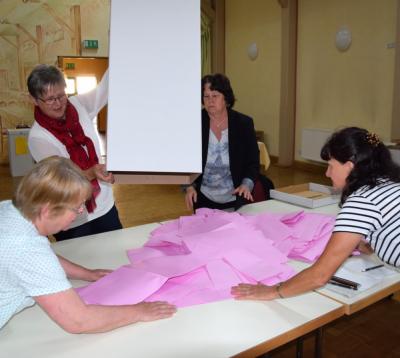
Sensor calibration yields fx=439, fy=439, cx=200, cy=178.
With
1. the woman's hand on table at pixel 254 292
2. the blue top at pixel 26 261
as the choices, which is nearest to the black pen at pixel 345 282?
the woman's hand on table at pixel 254 292

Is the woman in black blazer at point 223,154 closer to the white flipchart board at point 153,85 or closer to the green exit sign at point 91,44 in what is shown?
the white flipchart board at point 153,85

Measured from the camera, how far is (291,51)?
6934 mm

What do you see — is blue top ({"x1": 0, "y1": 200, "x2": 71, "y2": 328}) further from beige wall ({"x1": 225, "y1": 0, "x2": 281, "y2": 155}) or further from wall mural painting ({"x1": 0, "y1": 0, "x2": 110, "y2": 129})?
wall mural painting ({"x1": 0, "y1": 0, "x2": 110, "y2": 129})

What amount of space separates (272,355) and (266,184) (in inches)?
41.5

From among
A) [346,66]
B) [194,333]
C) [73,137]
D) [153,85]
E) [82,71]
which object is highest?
[82,71]

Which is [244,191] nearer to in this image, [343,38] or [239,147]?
[239,147]

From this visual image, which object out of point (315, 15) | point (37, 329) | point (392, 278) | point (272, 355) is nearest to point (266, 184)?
point (272, 355)

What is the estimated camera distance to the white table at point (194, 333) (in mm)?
1092

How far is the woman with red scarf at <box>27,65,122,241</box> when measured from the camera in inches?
76.3

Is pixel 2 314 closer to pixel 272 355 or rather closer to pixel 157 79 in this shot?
pixel 157 79

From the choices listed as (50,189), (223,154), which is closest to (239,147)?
(223,154)

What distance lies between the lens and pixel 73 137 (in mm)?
2096

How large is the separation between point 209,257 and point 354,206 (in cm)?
52

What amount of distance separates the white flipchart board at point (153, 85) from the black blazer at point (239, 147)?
86cm
